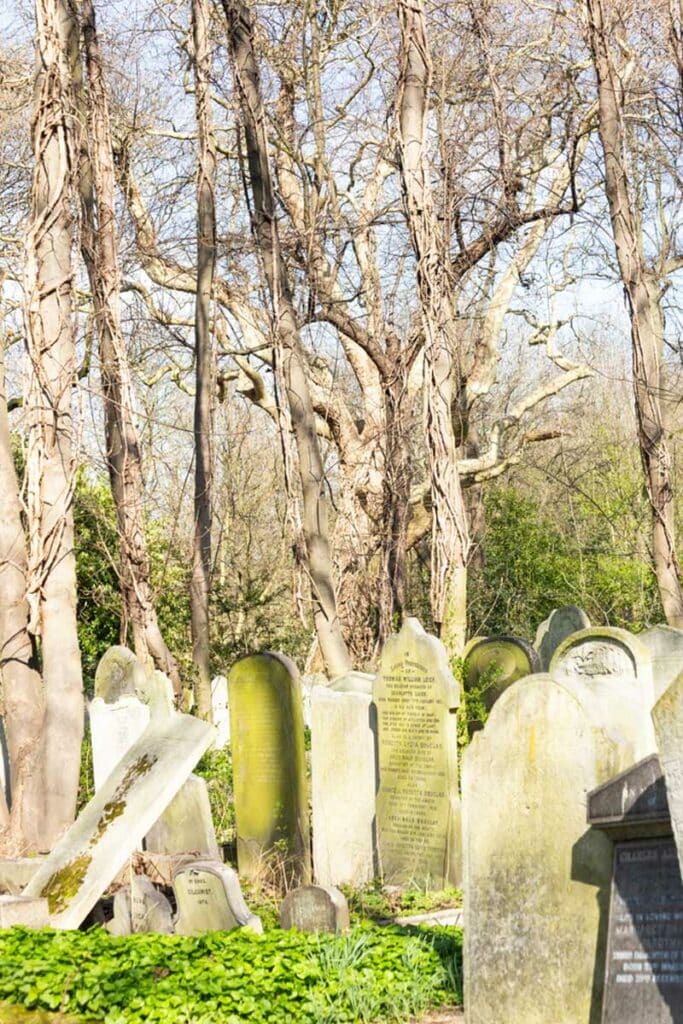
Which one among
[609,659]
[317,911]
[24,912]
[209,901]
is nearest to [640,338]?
[609,659]

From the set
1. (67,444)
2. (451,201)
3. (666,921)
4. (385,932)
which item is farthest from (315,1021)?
(451,201)

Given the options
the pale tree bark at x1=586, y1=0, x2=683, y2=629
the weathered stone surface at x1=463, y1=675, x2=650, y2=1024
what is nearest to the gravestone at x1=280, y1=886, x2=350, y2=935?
the weathered stone surface at x1=463, y1=675, x2=650, y2=1024

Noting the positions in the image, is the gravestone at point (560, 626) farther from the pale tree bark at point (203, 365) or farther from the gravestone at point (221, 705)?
the gravestone at point (221, 705)

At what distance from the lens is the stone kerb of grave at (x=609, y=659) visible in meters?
7.53

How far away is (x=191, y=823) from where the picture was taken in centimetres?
976

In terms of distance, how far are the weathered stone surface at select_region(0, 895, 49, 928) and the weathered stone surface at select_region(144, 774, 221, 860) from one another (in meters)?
2.25

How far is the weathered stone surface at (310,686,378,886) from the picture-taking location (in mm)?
9930

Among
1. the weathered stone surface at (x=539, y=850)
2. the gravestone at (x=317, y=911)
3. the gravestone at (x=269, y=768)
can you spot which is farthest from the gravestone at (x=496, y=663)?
the weathered stone surface at (x=539, y=850)

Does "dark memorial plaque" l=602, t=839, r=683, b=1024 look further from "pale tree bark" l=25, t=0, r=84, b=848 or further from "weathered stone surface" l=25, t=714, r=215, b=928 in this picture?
"pale tree bark" l=25, t=0, r=84, b=848

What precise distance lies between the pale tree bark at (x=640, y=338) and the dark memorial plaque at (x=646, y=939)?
7653mm

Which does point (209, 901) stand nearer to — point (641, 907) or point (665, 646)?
point (641, 907)

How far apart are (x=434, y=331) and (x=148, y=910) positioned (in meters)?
5.72

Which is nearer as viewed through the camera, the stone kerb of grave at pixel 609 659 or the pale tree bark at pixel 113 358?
the stone kerb of grave at pixel 609 659

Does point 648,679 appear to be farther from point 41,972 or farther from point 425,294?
point 425,294
